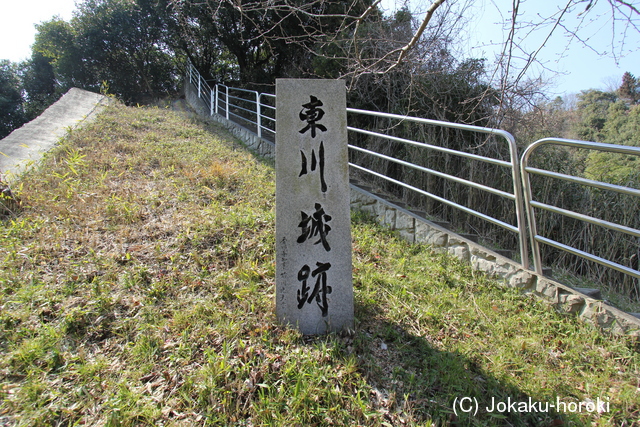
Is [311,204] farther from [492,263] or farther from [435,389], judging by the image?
[492,263]

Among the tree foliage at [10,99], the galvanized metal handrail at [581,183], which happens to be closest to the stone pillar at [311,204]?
the galvanized metal handrail at [581,183]

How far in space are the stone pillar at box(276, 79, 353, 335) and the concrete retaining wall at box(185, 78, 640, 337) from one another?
1.64m

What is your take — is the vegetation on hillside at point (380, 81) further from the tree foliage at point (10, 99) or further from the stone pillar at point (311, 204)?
the stone pillar at point (311, 204)

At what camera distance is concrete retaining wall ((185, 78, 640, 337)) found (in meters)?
2.65

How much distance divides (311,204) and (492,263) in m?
2.00

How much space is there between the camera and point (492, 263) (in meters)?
3.40

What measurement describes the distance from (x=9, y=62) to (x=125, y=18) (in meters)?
10.6

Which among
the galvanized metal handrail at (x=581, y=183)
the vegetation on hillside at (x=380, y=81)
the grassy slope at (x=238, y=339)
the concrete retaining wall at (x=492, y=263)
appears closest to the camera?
the grassy slope at (x=238, y=339)

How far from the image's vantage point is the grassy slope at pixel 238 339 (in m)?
2.08

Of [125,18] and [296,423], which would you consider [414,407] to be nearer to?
[296,423]

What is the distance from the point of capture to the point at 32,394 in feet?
6.79

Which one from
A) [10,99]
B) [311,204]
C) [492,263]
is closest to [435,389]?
[311,204]

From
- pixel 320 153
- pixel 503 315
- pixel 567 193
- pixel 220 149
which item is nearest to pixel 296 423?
pixel 320 153

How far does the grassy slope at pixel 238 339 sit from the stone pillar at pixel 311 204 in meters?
0.25
